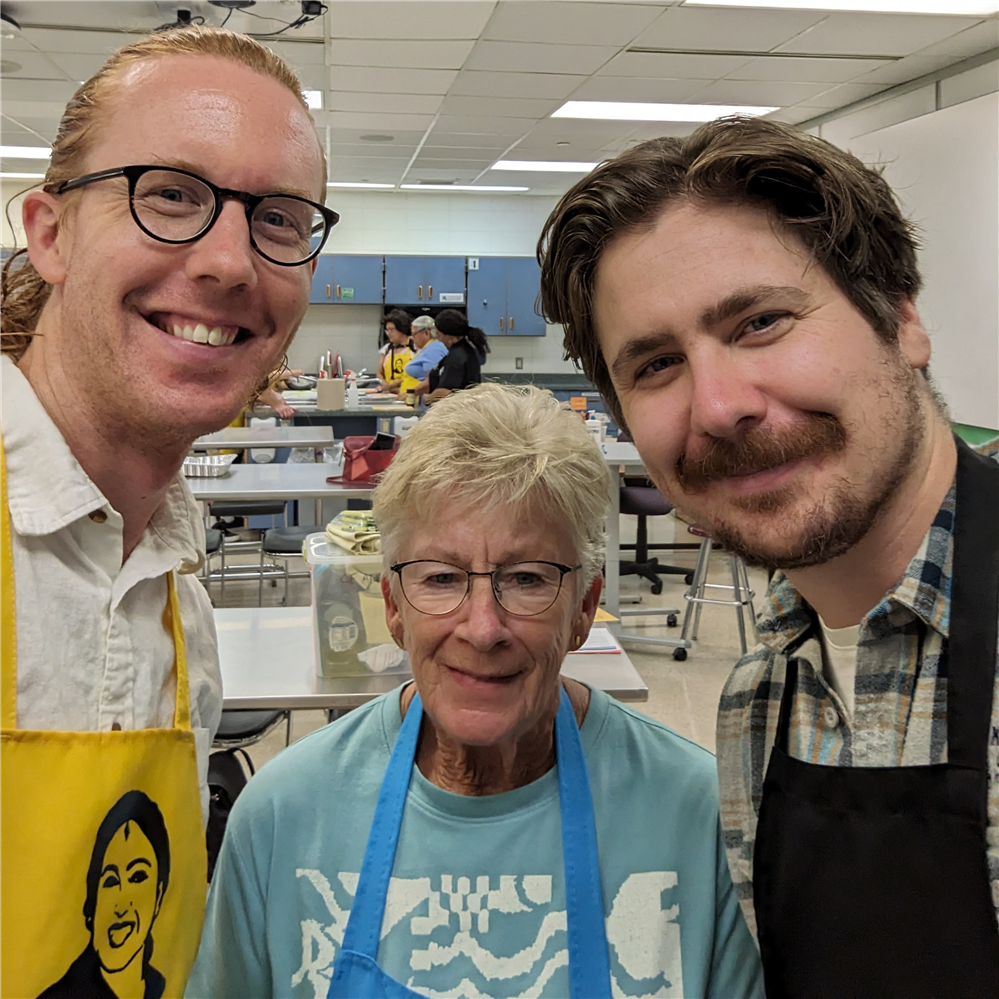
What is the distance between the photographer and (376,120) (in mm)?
7879

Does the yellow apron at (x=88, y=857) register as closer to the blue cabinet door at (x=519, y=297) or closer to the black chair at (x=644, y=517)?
the black chair at (x=644, y=517)

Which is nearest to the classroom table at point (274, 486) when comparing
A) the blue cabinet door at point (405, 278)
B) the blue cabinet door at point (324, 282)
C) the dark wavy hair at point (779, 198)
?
the dark wavy hair at point (779, 198)

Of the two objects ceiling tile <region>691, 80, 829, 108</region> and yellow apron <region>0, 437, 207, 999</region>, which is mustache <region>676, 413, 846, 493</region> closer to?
yellow apron <region>0, 437, 207, 999</region>

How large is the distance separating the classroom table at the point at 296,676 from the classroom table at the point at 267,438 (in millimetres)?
3212

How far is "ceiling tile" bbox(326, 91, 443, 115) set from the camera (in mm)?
7023

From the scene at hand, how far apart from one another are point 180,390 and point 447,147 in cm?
879

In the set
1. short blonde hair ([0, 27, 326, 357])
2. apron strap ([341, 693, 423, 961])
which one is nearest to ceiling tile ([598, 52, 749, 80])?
short blonde hair ([0, 27, 326, 357])

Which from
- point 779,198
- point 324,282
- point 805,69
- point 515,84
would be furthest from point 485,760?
point 324,282

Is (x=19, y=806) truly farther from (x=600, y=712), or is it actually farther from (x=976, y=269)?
(x=976, y=269)

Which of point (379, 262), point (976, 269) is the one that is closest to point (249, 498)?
point (976, 269)

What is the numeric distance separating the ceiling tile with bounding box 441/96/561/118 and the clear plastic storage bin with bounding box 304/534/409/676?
5.71 meters

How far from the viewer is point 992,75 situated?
6180 mm

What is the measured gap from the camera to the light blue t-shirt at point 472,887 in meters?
1.24

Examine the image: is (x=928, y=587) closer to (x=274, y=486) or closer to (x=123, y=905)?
(x=123, y=905)
